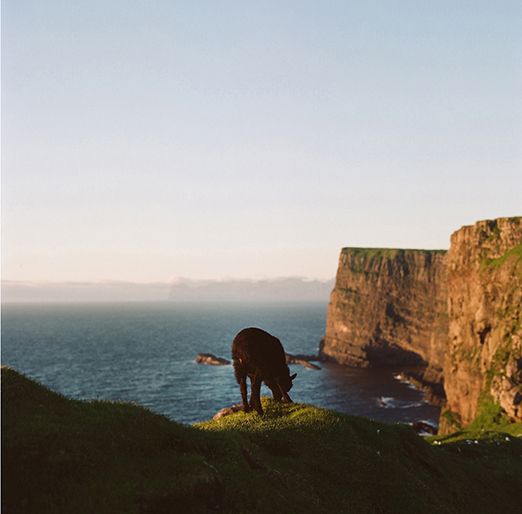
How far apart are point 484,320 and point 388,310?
8705 cm

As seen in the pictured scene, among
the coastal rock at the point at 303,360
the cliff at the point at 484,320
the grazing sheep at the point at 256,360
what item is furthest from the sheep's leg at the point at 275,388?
the coastal rock at the point at 303,360

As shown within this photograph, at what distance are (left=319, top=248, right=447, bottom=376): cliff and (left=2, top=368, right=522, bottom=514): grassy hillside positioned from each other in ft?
360

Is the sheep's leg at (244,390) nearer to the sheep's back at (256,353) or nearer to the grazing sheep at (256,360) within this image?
the grazing sheep at (256,360)

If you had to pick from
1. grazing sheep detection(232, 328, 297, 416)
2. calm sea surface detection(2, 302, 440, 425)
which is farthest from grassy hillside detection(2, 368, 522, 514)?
calm sea surface detection(2, 302, 440, 425)

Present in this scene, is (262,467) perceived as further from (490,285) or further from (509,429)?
(490,285)

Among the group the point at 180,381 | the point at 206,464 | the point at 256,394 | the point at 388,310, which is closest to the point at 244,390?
the point at 256,394

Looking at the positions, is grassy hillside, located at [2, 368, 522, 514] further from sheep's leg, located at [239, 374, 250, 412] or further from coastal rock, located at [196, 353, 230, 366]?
coastal rock, located at [196, 353, 230, 366]

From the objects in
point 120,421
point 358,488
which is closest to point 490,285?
point 358,488

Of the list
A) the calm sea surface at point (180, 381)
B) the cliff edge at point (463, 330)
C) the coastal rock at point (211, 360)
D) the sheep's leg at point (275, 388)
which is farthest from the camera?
the coastal rock at point (211, 360)

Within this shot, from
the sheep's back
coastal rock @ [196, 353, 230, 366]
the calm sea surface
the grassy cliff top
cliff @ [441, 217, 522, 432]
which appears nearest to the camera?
the sheep's back

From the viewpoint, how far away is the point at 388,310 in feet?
481

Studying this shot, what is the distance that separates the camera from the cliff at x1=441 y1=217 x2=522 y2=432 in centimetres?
5159

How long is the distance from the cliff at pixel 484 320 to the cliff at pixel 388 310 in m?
54.5

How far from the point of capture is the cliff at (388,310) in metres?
133
